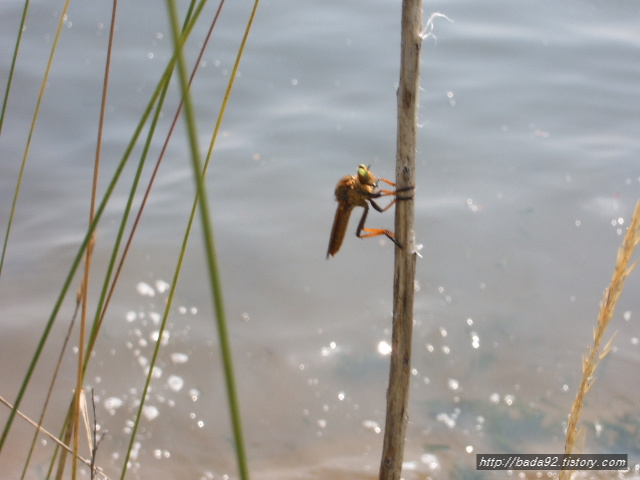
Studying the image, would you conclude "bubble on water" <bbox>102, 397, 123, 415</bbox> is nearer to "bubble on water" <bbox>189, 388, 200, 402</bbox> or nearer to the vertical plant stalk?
"bubble on water" <bbox>189, 388, 200, 402</bbox>

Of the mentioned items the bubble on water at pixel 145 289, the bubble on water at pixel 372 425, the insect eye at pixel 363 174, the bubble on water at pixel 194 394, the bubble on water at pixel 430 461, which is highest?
the bubble on water at pixel 145 289

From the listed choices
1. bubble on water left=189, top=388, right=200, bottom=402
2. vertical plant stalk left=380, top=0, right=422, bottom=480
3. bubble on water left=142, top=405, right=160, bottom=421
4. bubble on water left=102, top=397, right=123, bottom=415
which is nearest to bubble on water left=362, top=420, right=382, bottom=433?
bubble on water left=189, top=388, right=200, bottom=402

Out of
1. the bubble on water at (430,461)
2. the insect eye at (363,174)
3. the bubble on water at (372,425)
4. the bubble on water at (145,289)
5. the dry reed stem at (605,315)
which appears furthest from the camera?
the bubble on water at (145,289)

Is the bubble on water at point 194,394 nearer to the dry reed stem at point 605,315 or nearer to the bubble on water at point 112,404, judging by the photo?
the bubble on water at point 112,404

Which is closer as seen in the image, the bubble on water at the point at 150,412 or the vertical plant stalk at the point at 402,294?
the vertical plant stalk at the point at 402,294

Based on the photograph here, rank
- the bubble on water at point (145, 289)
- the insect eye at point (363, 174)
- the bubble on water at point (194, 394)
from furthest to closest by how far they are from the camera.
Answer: the bubble on water at point (145, 289) → the bubble on water at point (194, 394) → the insect eye at point (363, 174)

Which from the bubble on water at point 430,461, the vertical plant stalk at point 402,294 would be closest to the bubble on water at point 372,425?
the bubble on water at point 430,461

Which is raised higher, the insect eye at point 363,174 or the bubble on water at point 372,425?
the insect eye at point 363,174
